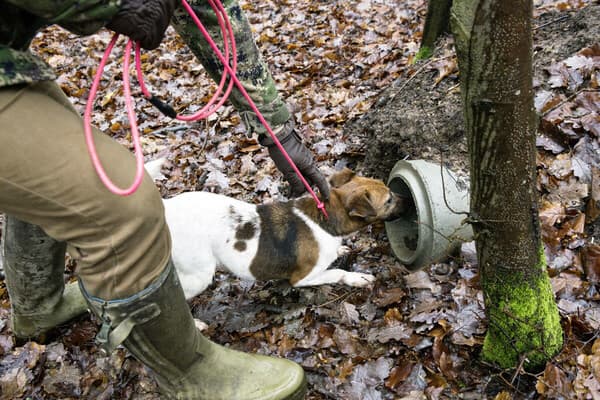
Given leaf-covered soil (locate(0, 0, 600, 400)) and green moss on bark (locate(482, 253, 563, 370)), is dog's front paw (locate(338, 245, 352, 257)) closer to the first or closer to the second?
leaf-covered soil (locate(0, 0, 600, 400))

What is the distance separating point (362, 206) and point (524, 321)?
64.6 inches

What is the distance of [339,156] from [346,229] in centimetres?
133

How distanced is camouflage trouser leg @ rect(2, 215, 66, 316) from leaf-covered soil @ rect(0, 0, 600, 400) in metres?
0.39

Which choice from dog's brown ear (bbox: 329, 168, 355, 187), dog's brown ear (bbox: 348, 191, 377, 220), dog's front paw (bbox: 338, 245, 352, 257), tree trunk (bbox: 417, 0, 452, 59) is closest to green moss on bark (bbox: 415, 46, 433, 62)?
tree trunk (bbox: 417, 0, 452, 59)

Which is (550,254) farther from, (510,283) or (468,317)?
(510,283)

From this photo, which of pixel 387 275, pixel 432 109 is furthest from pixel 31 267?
pixel 432 109

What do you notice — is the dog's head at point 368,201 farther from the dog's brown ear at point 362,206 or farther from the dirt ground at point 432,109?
the dirt ground at point 432,109

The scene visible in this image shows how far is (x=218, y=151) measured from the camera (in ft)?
19.3

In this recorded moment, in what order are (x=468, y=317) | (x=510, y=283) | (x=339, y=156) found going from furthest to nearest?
(x=339, y=156) → (x=468, y=317) → (x=510, y=283)

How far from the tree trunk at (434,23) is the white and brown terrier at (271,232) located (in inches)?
87.5

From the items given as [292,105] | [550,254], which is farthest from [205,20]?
[292,105]

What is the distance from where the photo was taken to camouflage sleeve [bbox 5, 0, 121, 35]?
1640 mm

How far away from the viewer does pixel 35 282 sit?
11.1 feet

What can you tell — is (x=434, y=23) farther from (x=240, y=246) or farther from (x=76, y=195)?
(x=76, y=195)
